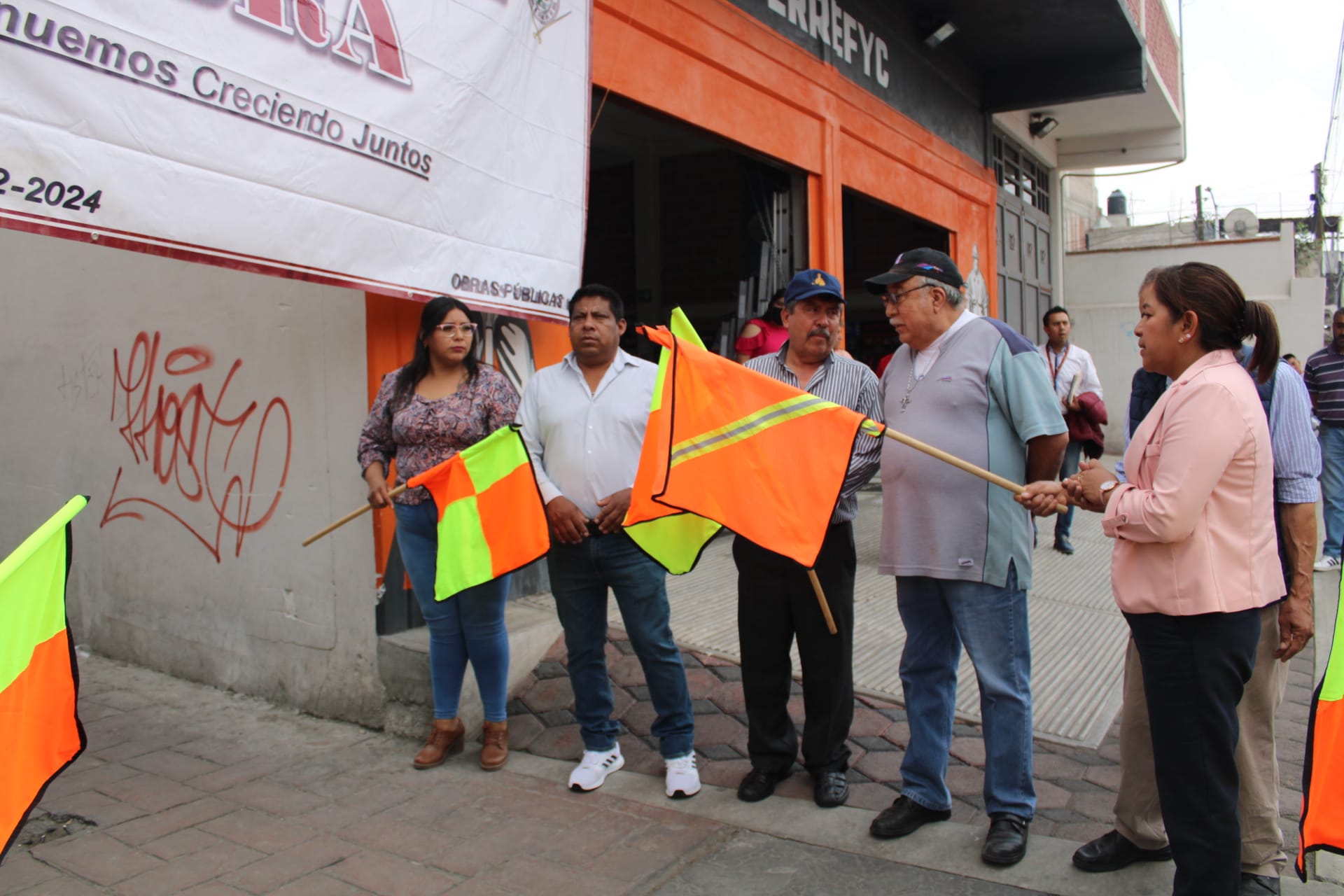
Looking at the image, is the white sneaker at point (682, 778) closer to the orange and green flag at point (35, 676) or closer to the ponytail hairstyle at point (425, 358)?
the ponytail hairstyle at point (425, 358)

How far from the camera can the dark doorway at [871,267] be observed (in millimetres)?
12578

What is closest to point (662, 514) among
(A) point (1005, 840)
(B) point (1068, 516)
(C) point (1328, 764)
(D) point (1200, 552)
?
(A) point (1005, 840)

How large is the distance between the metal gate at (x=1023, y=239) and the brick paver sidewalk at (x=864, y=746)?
7.87 meters

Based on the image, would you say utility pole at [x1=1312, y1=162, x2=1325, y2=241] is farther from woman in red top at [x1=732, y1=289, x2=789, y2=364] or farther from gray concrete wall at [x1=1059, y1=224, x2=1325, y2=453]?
woman in red top at [x1=732, y1=289, x2=789, y2=364]

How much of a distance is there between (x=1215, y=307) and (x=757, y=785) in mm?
2238

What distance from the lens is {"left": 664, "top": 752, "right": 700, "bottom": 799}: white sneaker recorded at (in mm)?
3812

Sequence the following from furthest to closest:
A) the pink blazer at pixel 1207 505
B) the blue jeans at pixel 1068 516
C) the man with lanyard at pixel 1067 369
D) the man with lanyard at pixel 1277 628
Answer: the blue jeans at pixel 1068 516 → the man with lanyard at pixel 1067 369 → the man with lanyard at pixel 1277 628 → the pink blazer at pixel 1207 505

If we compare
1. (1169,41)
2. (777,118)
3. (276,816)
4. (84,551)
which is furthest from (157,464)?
(1169,41)

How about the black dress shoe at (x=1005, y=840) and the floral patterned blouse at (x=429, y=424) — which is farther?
the floral patterned blouse at (x=429, y=424)

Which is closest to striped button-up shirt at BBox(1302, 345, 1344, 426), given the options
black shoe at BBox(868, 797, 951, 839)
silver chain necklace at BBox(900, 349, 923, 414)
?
silver chain necklace at BBox(900, 349, 923, 414)

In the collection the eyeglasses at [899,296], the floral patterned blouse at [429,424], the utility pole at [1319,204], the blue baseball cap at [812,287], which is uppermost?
the utility pole at [1319,204]

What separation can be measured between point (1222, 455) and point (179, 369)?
484 centimetres

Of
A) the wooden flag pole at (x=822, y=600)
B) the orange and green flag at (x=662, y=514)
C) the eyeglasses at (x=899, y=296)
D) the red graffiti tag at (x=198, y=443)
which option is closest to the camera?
the eyeglasses at (x=899, y=296)

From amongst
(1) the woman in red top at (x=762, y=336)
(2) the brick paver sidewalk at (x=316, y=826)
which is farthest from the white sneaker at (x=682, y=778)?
(1) the woman in red top at (x=762, y=336)
